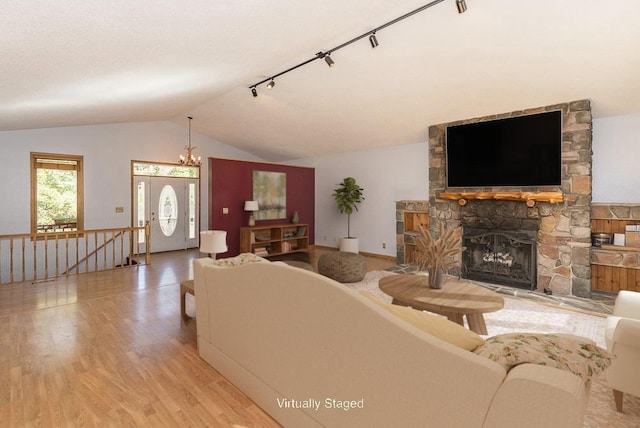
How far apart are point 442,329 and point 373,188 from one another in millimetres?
6332

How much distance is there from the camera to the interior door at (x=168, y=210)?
7.73 meters

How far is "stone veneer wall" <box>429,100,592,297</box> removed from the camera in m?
4.32

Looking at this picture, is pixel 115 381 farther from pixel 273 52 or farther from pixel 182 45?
pixel 273 52

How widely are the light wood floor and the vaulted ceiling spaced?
229 centimetres

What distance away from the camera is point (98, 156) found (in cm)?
690

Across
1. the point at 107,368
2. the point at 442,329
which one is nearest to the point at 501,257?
the point at 442,329

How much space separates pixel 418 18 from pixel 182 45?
231 centimetres

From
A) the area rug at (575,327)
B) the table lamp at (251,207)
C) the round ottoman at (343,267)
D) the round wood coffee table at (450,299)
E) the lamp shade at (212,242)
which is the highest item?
the table lamp at (251,207)

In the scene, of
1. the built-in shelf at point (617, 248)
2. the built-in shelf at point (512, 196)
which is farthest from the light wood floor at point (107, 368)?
the built-in shelf at point (617, 248)

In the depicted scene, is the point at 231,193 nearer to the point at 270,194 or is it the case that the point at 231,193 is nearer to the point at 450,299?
the point at 270,194

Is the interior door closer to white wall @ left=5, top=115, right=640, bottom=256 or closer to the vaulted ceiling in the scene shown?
white wall @ left=5, top=115, right=640, bottom=256

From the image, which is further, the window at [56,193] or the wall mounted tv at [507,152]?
the window at [56,193]

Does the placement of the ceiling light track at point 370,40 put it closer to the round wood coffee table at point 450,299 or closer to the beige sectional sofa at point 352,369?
the round wood coffee table at point 450,299

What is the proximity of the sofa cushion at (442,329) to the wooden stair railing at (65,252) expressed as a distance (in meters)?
6.07
